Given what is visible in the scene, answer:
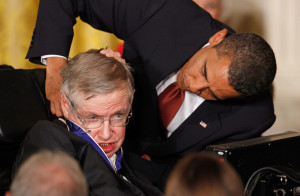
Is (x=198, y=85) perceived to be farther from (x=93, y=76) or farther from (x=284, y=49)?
(x=284, y=49)

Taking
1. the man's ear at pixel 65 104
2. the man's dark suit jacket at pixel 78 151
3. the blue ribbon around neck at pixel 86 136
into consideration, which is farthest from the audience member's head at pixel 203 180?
the man's ear at pixel 65 104

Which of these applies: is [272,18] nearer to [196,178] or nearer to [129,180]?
[129,180]

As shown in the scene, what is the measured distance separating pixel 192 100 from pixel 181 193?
138 cm

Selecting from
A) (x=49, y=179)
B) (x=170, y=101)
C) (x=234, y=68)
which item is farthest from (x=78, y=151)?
(x=170, y=101)

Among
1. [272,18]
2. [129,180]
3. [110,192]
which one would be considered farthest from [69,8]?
[272,18]

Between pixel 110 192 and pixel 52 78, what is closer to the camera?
pixel 110 192

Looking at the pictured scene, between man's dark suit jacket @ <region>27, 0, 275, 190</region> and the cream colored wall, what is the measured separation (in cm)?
57

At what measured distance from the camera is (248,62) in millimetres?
1794

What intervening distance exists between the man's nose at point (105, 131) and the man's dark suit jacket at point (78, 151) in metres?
0.14

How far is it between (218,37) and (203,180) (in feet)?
4.25

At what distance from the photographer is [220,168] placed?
0.81 m

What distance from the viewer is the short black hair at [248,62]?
1.80 meters

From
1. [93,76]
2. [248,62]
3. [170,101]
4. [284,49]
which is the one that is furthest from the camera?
[284,49]

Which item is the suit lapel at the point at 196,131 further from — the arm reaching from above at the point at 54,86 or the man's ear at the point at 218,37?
the arm reaching from above at the point at 54,86
